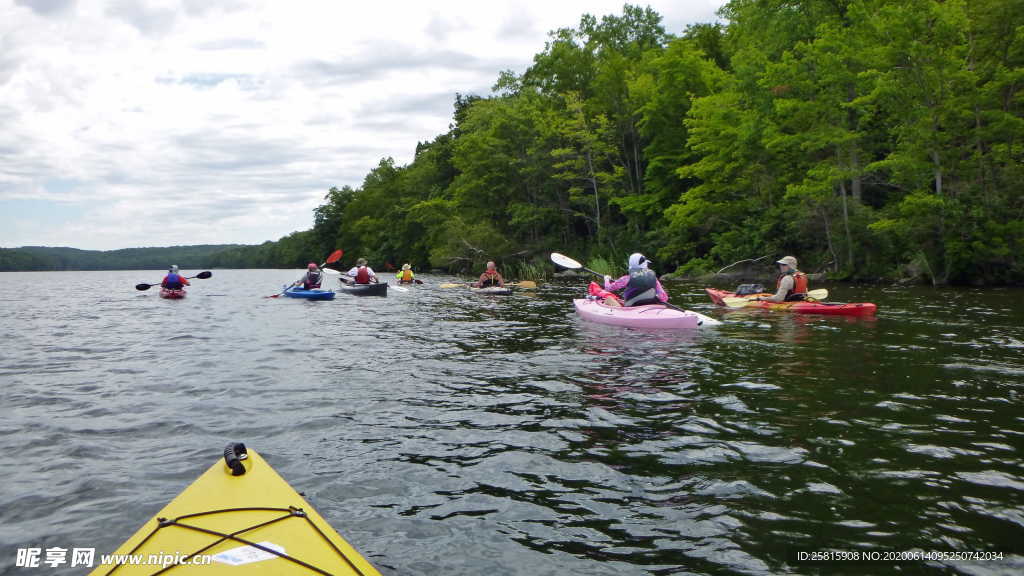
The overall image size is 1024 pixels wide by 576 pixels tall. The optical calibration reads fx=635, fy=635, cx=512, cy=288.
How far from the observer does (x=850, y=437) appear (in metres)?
5.01

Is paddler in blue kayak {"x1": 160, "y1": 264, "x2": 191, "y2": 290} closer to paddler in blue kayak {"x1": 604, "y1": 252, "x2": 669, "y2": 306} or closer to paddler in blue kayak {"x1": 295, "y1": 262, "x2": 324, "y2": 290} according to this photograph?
paddler in blue kayak {"x1": 295, "y1": 262, "x2": 324, "y2": 290}

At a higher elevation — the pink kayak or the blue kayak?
the blue kayak

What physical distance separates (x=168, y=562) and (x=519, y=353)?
7.07m

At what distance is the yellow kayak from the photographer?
2.76 metres

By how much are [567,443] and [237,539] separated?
9.12ft

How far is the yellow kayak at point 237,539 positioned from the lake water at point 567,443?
465 millimetres

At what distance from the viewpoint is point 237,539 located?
2955 millimetres

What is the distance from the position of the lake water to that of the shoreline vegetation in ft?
37.9

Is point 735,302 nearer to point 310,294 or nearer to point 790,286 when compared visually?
point 790,286

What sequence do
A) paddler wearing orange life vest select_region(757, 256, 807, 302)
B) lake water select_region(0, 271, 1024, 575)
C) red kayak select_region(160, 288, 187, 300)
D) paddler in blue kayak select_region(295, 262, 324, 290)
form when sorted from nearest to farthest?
1. lake water select_region(0, 271, 1024, 575)
2. paddler wearing orange life vest select_region(757, 256, 807, 302)
3. paddler in blue kayak select_region(295, 262, 324, 290)
4. red kayak select_region(160, 288, 187, 300)

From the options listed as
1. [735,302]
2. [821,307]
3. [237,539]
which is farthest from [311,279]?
[237,539]

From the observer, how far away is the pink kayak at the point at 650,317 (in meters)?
11.4

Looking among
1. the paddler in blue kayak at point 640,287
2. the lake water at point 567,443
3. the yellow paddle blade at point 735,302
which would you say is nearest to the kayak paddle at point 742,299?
the yellow paddle blade at point 735,302

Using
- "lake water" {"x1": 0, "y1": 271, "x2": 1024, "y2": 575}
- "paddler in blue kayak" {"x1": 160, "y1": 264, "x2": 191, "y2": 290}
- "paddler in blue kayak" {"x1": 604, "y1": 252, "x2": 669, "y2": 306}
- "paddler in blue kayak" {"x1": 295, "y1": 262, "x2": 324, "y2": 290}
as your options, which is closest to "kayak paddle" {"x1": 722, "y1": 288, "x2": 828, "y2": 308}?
"lake water" {"x1": 0, "y1": 271, "x2": 1024, "y2": 575}
